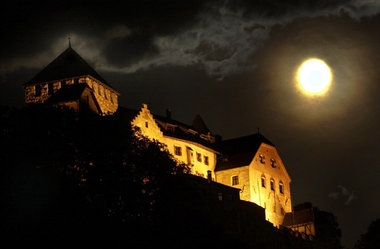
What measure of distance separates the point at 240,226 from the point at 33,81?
98.9 ft

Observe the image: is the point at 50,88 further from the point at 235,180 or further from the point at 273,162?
the point at 273,162

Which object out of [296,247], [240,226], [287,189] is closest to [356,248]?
[296,247]

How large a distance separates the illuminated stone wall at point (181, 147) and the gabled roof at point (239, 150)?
1.63 m

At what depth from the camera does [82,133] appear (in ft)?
193

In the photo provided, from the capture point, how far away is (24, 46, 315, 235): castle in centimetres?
8219

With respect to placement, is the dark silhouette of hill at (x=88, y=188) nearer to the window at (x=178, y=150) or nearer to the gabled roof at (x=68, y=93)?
the gabled roof at (x=68, y=93)

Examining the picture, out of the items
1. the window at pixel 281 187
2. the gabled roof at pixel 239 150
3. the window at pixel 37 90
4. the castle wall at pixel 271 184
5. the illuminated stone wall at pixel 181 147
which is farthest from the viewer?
the window at pixel 281 187

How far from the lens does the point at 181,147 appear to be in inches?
3484

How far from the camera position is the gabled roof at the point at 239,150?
92625mm

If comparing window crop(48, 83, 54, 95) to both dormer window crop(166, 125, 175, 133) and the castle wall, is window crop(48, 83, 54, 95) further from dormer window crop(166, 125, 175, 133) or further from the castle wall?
the castle wall

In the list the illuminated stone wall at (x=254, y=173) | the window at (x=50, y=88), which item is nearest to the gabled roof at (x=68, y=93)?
the window at (x=50, y=88)

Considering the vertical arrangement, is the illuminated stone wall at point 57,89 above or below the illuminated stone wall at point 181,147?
above

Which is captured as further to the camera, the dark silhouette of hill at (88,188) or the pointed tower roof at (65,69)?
the pointed tower roof at (65,69)

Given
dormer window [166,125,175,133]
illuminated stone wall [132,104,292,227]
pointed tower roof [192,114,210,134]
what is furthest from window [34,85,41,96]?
pointed tower roof [192,114,210,134]
